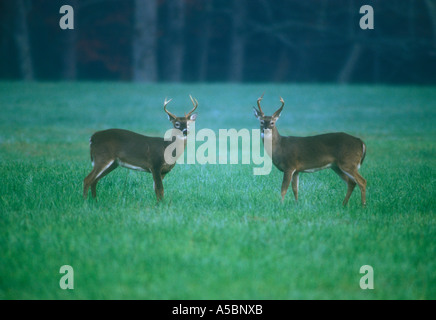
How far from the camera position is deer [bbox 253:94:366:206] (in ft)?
24.4

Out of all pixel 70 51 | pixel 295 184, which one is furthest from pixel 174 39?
pixel 295 184

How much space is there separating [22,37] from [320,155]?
2343 centimetres

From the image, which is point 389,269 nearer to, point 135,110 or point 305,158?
point 305,158

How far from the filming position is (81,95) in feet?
79.1

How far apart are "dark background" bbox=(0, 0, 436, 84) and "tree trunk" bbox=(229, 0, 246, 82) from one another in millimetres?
56

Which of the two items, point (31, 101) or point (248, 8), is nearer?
point (31, 101)

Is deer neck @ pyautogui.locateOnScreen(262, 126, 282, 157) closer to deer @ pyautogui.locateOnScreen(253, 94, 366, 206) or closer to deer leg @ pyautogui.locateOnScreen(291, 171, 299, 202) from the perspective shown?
deer @ pyautogui.locateOnScreen(253, 94, 366, 206)

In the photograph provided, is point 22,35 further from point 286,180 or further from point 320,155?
point 320,155

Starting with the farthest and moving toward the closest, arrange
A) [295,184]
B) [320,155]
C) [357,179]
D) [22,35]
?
Result: 1. [22,35]
2. [295,184]
3. [320,155]
4. [357,179]

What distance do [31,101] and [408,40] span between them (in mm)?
17837

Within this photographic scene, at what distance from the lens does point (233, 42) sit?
33031mm

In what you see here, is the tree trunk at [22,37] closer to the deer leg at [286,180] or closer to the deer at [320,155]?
the deer at [320,155]

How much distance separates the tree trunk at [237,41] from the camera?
3216cm
